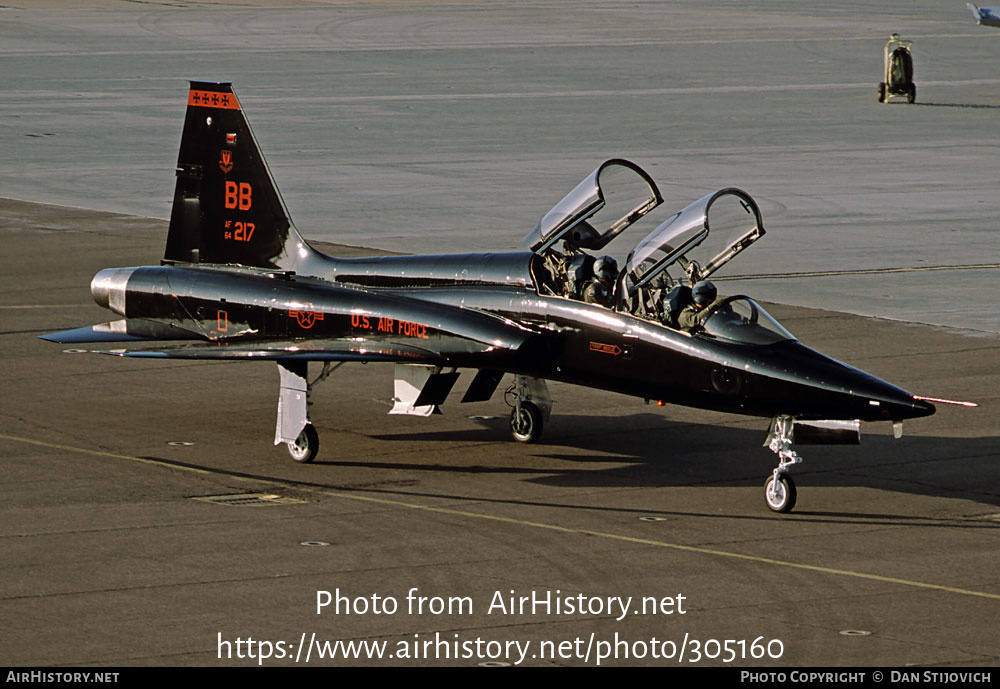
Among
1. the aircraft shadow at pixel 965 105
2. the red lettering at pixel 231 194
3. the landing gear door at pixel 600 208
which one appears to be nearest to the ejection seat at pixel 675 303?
the landing gear door at pixel 600 208

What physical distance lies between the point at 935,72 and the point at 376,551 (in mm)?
65397

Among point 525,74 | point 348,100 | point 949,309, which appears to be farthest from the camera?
point 525,74

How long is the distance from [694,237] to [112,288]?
8.59m

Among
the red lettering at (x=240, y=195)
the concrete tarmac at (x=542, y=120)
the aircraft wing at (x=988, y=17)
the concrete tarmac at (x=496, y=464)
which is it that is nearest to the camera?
the concrete tarmac at (x=496, y=464)

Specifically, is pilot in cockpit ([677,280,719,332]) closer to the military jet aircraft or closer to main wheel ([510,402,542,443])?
the military jet aircraft

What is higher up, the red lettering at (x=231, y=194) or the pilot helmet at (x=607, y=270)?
the red lettering at (x=231, y=194)

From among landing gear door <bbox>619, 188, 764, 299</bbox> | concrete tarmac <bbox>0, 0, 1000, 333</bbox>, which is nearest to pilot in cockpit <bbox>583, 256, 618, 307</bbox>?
landing gear door <bbox>619, 188, 764, 299</bbox>

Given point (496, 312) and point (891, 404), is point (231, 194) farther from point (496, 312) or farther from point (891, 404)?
point (891, 404)

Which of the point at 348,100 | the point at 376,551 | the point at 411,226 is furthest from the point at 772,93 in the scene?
the point at 376,551

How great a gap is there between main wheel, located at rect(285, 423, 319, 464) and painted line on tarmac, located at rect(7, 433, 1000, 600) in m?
0.83

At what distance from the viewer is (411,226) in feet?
137

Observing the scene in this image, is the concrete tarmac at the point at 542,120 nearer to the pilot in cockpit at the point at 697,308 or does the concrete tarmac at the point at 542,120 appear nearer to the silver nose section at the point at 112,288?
Result: the pilot in cockpit at the point at 697,308

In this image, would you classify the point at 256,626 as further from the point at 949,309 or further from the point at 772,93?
the point at 772,93

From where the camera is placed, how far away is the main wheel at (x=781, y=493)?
1938 centimetres
